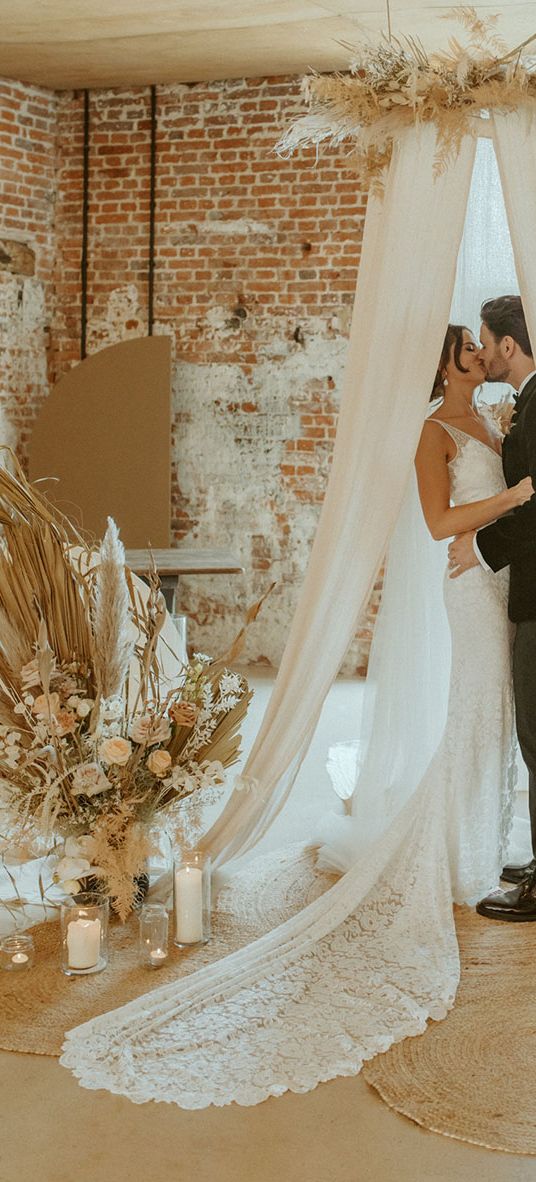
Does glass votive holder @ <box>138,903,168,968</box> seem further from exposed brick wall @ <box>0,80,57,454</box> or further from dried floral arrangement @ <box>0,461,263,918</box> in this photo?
exposed brick wall @ <box>0,80,57,454</box>

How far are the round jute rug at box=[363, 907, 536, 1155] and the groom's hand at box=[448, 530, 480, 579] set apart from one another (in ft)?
3.46

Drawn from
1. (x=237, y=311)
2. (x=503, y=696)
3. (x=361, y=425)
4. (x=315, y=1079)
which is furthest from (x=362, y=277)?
(x=237, y=311)

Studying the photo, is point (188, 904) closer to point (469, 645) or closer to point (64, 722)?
point (64, 722)

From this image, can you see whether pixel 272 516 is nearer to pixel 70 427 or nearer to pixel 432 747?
pixel 70 427

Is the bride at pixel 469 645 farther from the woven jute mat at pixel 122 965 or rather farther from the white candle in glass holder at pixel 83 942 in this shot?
the white candle in glass holder at pixel 83 942

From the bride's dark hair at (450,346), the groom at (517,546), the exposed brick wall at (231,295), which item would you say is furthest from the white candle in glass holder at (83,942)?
the exposed brick wall at (231,295)

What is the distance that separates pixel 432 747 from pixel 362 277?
1.38 metres

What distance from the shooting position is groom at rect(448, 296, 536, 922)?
335cm

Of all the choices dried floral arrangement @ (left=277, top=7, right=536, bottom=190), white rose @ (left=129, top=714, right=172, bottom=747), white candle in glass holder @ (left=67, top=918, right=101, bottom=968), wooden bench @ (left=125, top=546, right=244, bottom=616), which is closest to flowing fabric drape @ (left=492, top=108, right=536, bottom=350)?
dried floral arrangement @ (left=277, top=7, right=536, bottom=190)

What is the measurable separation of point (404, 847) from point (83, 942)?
96 cm

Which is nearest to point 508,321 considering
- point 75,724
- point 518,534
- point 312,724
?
point 518,534

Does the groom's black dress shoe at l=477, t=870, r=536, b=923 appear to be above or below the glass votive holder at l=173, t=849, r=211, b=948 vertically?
below

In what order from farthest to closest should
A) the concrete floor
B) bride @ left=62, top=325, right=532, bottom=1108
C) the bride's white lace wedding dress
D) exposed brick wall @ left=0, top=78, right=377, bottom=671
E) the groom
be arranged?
exposed brick wall @ left=0, top=78, right=377, bottom=671 → the groom → bride @ left=62, top=325, right=532, bottom=1108 → the bride's white lace wedding dress → the concrete floor

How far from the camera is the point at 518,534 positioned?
3371 mm
